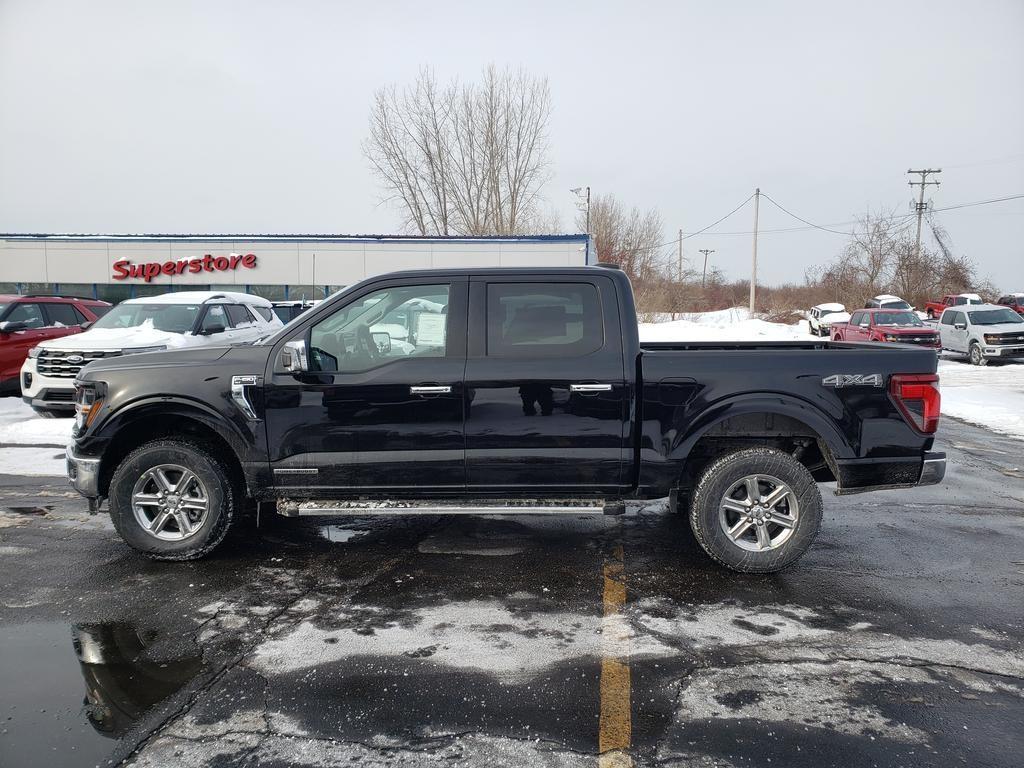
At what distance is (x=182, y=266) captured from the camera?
3056cm

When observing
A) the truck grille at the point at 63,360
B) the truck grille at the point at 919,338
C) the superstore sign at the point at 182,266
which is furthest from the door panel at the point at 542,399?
the superstore sign at the point at 182,266

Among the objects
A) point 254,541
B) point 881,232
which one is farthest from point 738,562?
point 881,232

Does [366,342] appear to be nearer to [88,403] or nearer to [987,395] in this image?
[88,403]

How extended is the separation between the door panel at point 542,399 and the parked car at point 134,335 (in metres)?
5.96

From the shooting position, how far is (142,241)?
100 feet

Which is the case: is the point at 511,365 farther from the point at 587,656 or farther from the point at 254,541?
the point at 254,541

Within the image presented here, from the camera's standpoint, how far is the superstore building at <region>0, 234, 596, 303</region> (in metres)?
29.7

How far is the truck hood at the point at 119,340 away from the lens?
996 cm

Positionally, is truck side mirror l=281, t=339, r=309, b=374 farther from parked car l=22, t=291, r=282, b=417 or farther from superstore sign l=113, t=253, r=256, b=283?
superstore sign l=113, t=253, r=256, b=283

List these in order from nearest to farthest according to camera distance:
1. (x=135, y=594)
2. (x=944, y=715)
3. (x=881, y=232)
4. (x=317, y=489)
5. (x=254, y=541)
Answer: (x=944, y=715)
(x=135, y=594)
(x=317, y=489)
(x=254, y=541)
(x=881, y=232)

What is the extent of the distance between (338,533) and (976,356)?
22080mm

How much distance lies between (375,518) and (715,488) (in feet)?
9.60

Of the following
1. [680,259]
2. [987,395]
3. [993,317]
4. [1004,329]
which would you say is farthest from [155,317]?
[680,259]

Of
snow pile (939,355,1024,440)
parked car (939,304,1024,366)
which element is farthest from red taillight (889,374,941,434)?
parked car (939,304,1024,366)
